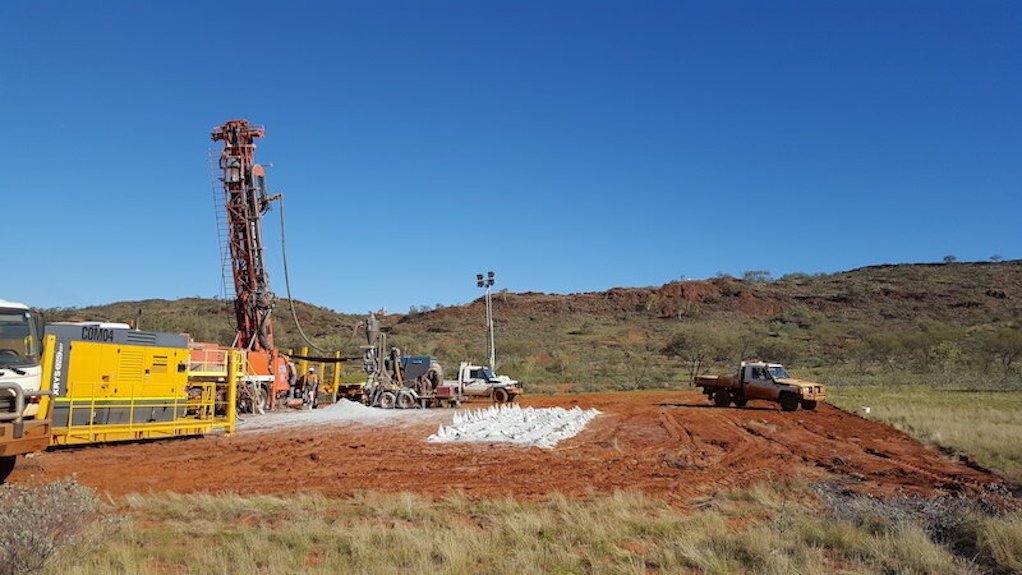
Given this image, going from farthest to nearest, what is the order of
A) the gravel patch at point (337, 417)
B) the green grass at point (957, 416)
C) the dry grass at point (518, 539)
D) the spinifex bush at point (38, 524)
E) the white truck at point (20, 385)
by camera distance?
the gravel patch at point (337, 417) → the green grass at point (957, 416) → the white truck at point (20, 385) → the dry grass at point (518, 539) → the spinifex bush at point (38, 524)

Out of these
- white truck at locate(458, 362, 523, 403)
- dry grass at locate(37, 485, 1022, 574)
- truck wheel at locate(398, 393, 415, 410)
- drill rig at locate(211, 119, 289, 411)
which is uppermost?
drill rig at locate(211, 119, 289, 411)

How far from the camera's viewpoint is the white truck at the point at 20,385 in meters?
9.63

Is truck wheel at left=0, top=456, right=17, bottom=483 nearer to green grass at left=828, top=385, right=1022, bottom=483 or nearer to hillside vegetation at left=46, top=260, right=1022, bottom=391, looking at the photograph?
green grass at left=828, top=385, right=1022, bottom=483

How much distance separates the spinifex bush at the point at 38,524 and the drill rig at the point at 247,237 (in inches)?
882

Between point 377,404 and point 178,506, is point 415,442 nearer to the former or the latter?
point 178,506

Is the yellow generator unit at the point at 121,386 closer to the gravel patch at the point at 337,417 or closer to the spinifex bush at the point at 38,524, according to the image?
the gravel patch at the point at 337,417

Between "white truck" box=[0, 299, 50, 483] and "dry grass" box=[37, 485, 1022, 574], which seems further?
"white truck" box=[0, 299, 50, 483]

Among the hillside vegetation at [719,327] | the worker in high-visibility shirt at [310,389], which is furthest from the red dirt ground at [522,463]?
the hillside vegetation at [719,327]

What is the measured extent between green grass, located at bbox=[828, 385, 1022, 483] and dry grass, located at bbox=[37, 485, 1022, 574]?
7891mm

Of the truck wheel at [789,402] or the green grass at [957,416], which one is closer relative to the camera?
the green grass at [957,416]

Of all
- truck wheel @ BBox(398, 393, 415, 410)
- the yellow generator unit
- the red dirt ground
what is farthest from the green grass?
the yellow generator unit

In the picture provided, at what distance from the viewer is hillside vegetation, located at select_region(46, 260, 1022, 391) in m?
55.3

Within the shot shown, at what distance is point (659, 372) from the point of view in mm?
59906

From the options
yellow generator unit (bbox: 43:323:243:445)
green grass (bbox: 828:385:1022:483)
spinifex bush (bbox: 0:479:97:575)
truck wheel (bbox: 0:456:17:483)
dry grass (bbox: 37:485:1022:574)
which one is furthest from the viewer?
green grass (bbox: 828:385:1022:483)
